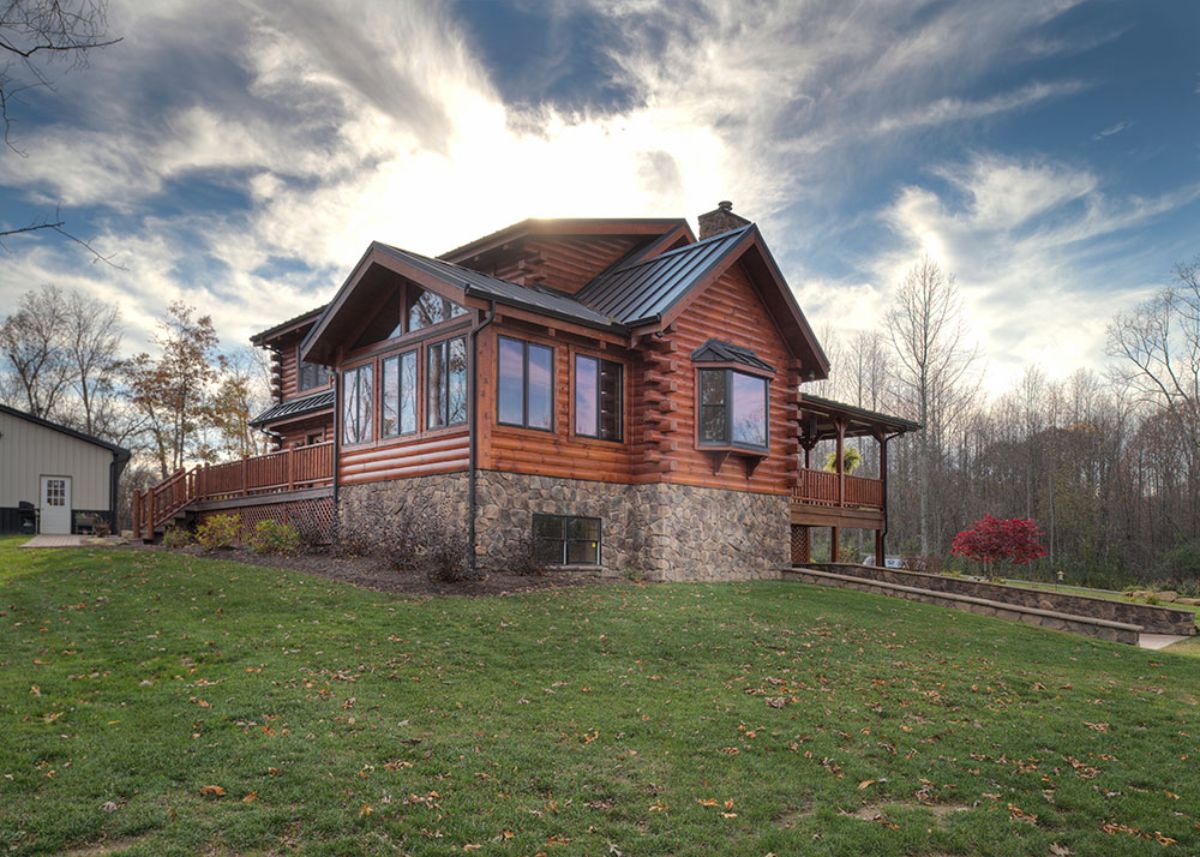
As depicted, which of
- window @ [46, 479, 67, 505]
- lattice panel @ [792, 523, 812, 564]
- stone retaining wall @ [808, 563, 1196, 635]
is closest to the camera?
stone retaining wall @ [808, 563, 1196, 635]

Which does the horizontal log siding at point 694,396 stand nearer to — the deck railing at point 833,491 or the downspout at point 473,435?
the deck railing at point 833,491

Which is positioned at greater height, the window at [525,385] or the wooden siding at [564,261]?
the wooden siding at [564,261]

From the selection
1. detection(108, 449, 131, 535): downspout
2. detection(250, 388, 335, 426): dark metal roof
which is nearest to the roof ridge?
detection(250, 388, 335, 426): dark metal roof

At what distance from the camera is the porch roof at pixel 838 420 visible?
80.0 feet

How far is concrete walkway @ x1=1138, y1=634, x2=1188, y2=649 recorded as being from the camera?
15.3 metres

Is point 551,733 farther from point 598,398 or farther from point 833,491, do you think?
point 833,491

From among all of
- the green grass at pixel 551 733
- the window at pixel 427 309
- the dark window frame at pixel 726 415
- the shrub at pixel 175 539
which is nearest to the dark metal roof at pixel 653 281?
the dark window frame at pixel 726 415

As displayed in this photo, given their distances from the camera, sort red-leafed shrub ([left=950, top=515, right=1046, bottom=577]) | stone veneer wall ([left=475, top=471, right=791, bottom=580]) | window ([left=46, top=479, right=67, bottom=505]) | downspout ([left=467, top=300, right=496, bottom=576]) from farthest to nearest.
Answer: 1. window ([left=46, top=479, right=67, bottom=505])
2. red-leafed shrub ([left=950, top=515, right=1046, bottom=577])
3. stone veneer wall ([left=475, top=471, right=791, bottom=580])
4. downspout ([left=467, top=300, right=496, bottom=576])

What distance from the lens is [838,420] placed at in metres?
25.8

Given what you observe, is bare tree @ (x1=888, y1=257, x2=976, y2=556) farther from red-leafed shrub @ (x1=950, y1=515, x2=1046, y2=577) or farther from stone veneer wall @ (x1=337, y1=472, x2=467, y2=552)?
stone veneer wall @ (x1=337, y1=472, x2=467, y2=552)

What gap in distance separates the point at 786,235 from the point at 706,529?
1371 cm

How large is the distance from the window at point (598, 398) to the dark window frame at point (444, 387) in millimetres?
2488

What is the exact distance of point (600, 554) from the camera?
56.5ft

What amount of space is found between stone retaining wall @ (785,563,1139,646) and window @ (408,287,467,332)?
9907 millimetres
